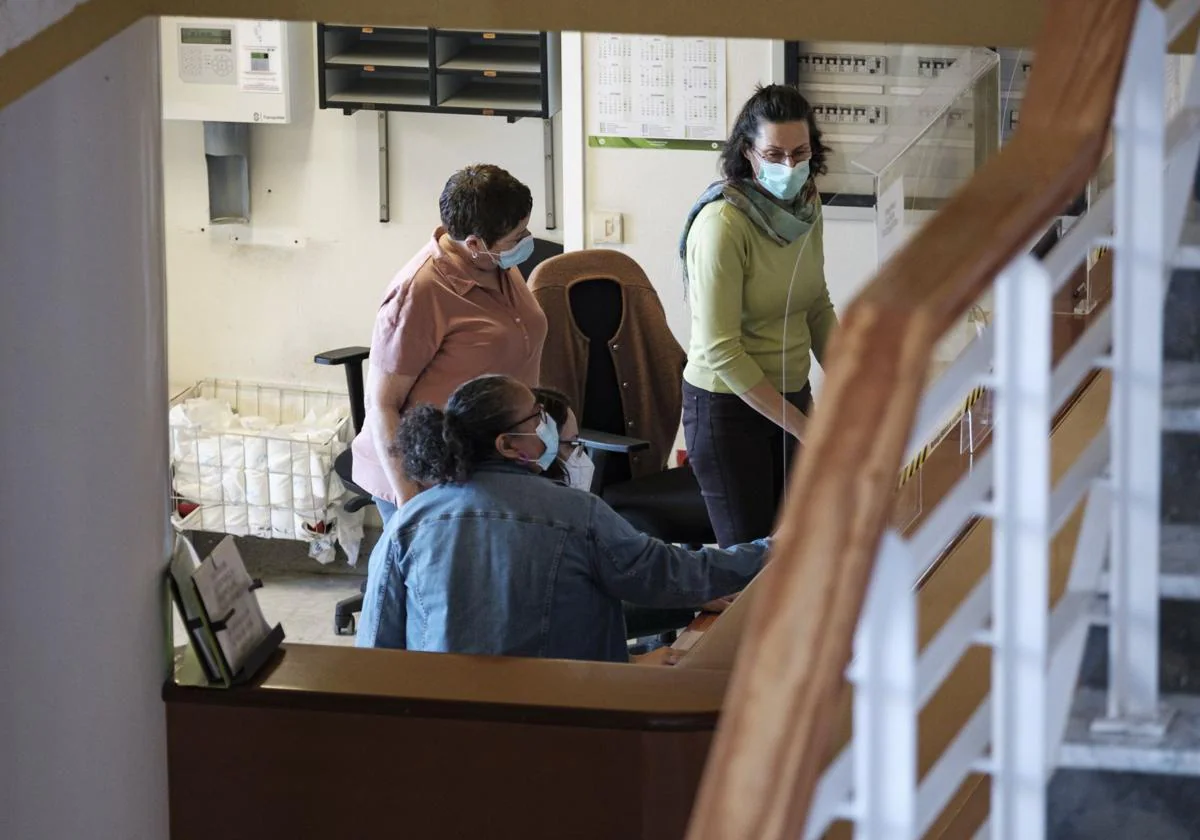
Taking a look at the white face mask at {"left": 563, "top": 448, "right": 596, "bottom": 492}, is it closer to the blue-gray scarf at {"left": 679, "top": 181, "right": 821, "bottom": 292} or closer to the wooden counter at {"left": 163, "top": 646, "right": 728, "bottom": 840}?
the blue-gray scarf at {"left": 679, "top": 181, "right": 821, "bottom": 292}

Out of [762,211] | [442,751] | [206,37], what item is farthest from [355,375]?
[442,751]

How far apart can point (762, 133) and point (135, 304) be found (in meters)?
1.60

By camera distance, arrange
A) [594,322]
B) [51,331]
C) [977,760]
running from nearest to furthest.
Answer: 1. [977,760]
2. [51,331]
3. [594,322]

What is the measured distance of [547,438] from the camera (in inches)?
124

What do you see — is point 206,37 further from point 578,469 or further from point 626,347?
point 578,469

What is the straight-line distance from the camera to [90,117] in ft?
7.04

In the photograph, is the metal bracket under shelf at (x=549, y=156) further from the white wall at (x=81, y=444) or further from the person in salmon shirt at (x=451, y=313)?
the white wall at (x=81, y=444)

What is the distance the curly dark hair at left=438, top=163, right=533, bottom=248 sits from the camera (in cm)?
367

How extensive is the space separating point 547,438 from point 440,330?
2.06 ft

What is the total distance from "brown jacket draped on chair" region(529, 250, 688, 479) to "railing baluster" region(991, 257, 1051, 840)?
3162 mm

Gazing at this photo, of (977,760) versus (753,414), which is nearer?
(977,760)

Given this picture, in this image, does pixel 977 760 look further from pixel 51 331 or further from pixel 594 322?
pixel 594 322

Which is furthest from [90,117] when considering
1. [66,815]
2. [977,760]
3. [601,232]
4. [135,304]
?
[601,232]

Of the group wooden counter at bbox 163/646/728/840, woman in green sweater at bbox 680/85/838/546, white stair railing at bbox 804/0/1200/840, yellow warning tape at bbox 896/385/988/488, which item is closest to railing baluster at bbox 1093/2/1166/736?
white stair railing at bbox 804/0/1200/840
